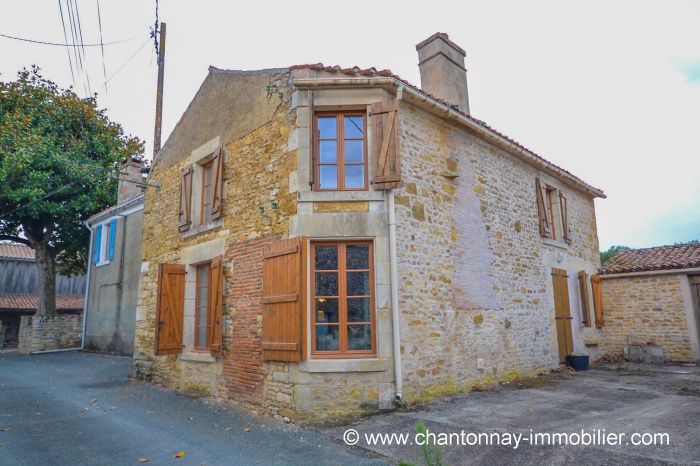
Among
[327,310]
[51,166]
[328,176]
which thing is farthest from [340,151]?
[51,166]

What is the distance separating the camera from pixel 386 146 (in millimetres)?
6629

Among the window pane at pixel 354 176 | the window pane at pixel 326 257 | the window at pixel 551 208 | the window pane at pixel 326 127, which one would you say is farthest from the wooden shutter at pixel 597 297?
the window pane at pixel 326 127

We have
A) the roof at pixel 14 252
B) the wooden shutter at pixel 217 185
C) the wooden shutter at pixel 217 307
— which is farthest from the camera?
the roof at pixel 14 252

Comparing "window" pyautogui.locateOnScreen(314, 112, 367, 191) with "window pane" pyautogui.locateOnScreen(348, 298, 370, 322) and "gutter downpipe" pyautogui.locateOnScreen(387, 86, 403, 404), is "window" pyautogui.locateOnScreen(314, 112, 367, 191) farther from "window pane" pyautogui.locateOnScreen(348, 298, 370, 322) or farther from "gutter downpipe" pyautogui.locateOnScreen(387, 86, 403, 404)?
"window pane" pyautogui.locateOnScreen(348, 298, 370, 322)

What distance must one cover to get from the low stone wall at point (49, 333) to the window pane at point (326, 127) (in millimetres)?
14938

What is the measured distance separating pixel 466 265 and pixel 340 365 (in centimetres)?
309

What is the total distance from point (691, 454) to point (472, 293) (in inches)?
158

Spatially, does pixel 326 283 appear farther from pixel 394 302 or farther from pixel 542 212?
pixel 542 212

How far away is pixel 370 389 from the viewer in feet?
→ 20.1

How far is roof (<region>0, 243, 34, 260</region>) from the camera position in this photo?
77.2ft

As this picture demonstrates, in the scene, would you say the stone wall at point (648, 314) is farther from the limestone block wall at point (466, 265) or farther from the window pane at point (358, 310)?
the window pane at point (358, 310)

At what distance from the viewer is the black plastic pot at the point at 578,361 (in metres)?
10.2

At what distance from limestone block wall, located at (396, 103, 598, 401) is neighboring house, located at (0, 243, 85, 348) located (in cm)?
1957

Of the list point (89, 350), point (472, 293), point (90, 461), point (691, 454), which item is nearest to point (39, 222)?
point (89, 350)
